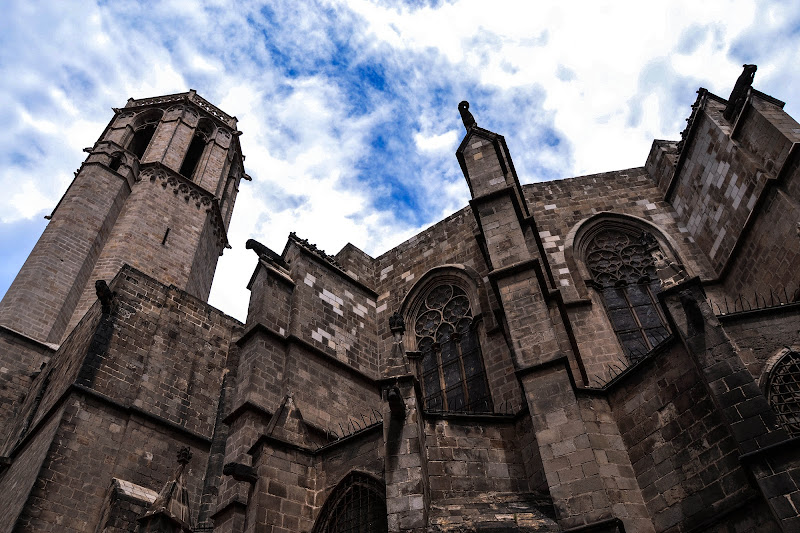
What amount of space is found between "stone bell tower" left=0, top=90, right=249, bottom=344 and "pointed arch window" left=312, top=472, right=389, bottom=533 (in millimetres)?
10226

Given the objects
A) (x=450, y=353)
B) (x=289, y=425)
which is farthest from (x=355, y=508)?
(x=450, y=353)

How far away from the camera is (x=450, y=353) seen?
11.1m

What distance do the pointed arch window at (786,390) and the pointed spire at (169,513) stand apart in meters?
7.21

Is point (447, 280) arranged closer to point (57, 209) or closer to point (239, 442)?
point (239, 442)

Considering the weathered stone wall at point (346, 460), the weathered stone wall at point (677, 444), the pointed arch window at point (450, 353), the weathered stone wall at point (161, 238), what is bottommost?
the weathered stone wall at point (677, 444)

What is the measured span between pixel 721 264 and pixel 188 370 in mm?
10058

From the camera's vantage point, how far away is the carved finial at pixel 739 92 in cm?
948

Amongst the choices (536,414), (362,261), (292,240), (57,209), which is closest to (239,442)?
(536,414)

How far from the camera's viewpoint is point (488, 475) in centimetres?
705

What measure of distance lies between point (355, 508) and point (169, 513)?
2532mm

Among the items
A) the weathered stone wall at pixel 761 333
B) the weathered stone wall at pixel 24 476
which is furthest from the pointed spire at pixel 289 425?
the weathered stone wall at pixel 761 333

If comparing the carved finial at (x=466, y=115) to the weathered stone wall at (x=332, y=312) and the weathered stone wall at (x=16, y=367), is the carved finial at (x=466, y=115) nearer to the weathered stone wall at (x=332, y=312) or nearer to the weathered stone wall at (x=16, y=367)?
the weathered stone wall at (x=332, y=312)

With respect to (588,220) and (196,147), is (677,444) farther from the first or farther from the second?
(196,147)

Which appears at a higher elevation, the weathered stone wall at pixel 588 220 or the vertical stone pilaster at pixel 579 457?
the weathered stone wall at pixel 588 220
